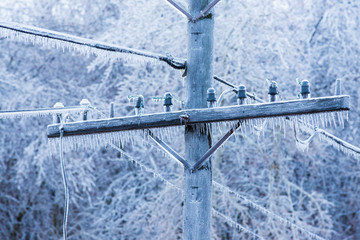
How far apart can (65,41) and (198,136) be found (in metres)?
1.07

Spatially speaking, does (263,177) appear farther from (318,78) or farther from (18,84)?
(18,84)

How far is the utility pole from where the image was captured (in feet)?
11.3

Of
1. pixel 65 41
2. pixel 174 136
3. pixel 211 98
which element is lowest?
pixel 211 98

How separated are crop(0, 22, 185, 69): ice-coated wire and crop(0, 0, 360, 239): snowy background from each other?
185 inches

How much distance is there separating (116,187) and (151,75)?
2.71 meters

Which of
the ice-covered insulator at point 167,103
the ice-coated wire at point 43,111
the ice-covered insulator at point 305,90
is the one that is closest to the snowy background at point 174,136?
the ice-coated wire at point 43,111

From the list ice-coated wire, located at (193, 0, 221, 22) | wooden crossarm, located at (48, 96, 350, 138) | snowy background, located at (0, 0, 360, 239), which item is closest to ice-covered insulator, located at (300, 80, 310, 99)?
wooden crossarm, located at (48, 96, 350, 138)

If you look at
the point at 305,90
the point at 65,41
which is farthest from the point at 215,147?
the point at 65,41

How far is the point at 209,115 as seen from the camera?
321cm

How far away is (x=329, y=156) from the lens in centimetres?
966

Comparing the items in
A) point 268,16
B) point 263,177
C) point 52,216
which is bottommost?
point 52,216

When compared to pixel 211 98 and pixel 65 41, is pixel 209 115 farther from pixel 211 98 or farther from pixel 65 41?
pixel 65 41

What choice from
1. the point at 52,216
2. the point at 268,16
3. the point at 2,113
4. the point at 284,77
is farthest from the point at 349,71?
the point at 2,113

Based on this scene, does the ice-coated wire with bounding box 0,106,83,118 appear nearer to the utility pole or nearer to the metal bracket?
the utility pole
